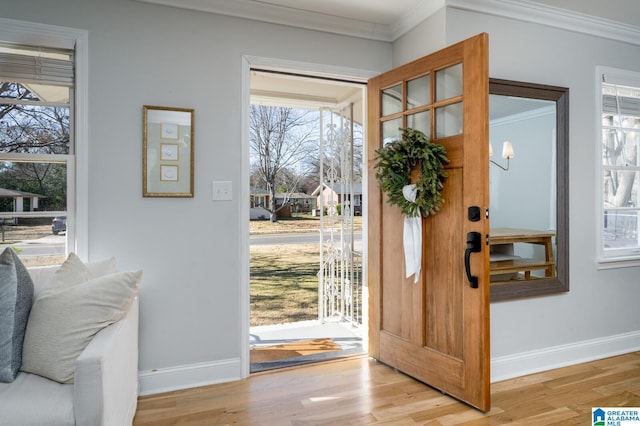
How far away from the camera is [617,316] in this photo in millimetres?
3145

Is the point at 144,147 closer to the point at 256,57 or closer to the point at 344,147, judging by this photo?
the point at 256,57

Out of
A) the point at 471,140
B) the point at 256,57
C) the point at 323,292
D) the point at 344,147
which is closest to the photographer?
the point at 471,140

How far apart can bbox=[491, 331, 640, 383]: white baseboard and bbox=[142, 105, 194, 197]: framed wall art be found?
239 centimetres

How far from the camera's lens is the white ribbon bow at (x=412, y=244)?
2.54 m

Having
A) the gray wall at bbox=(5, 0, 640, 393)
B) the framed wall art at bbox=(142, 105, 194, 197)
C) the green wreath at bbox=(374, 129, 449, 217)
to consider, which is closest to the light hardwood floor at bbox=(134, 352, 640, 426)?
the gray wall at bbox=(5, 0, 640, 393)

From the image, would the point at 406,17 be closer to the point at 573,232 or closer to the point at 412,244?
the point at 412,244

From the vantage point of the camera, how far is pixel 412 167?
255cm

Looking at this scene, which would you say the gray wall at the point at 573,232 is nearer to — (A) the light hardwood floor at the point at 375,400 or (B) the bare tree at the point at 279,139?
(A) the light hardwood floor at the point at 375,400

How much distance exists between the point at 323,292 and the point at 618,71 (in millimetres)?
3450

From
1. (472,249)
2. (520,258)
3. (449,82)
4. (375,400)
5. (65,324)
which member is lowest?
(375,400)

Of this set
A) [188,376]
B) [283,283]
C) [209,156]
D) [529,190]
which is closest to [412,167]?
[529,190]

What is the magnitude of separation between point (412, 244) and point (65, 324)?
190cm

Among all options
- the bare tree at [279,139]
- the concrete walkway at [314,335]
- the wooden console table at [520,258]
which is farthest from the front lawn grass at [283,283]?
the wooden console table at [520,258]

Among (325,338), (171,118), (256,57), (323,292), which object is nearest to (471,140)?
(256,57)
